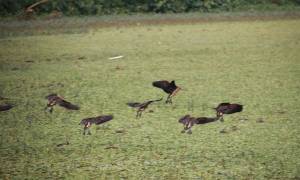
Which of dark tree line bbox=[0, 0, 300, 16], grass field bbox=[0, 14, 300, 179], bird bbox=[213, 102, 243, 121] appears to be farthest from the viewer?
dark tree line bbox=[0, 0, 300, 16]

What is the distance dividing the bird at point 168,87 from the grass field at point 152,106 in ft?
0.08

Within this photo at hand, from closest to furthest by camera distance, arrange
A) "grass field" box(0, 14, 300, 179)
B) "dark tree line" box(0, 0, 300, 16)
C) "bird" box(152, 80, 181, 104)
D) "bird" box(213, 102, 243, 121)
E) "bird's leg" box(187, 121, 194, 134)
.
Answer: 1. "grass field" box(0, 14, 300, 179)
2. "bird's leg" box(187, 121, 194, 134)
3. "bird" box(213, 102, 243, 121)
4. "bird" box(152, 80, 181, 104)
5. "dark tree line" box(0, 0, 300, 16)

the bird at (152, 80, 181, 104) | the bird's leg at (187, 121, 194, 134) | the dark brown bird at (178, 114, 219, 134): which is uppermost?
the bird at (152, 80, 181, 104)

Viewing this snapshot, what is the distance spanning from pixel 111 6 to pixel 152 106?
266 centimetres

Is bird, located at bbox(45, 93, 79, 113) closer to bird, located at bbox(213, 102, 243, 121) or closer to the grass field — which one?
the grass field

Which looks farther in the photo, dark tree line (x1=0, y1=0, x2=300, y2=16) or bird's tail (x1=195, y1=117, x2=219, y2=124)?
dark tree line (x1=0, y1=0, x2=300, y2=16)

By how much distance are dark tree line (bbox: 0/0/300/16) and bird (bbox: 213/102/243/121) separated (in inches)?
102

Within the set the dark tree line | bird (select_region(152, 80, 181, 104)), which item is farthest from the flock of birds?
the dark tree line

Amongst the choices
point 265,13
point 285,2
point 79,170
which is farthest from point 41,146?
point 285,2

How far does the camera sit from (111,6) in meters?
4.01

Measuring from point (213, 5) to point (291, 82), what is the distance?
242cm

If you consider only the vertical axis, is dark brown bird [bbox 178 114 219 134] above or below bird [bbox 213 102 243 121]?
below

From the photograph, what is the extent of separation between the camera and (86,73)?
1.92 meters

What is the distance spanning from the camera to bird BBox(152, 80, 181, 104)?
158cm
